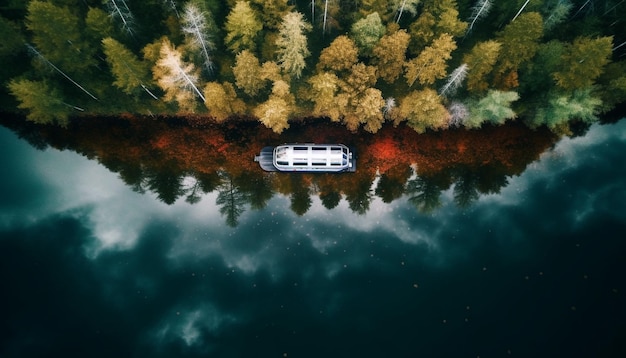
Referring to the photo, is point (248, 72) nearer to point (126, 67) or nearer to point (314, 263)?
point (126, 67)

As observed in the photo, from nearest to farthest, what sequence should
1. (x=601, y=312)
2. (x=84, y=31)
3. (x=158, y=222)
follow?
(x=84, y=31) → (x=601, y=312) → (x=158, y=222)

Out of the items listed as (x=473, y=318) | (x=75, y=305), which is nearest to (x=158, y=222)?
(x=75, y=305)

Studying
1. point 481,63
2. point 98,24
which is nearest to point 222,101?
point 98,24

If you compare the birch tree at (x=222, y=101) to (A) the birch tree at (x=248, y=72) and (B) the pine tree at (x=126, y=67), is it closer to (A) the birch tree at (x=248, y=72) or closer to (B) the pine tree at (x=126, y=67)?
(A) the birch tree at (x=248, y=72)

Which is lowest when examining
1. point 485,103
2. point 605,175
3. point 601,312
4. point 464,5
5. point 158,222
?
point 601,312

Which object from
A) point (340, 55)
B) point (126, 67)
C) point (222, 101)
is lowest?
point (222, 101)

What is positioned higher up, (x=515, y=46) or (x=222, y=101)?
(x=515, y=46)

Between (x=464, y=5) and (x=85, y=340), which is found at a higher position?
(x=464, y=5)

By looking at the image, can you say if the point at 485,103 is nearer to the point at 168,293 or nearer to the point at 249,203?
the point at 249,203
